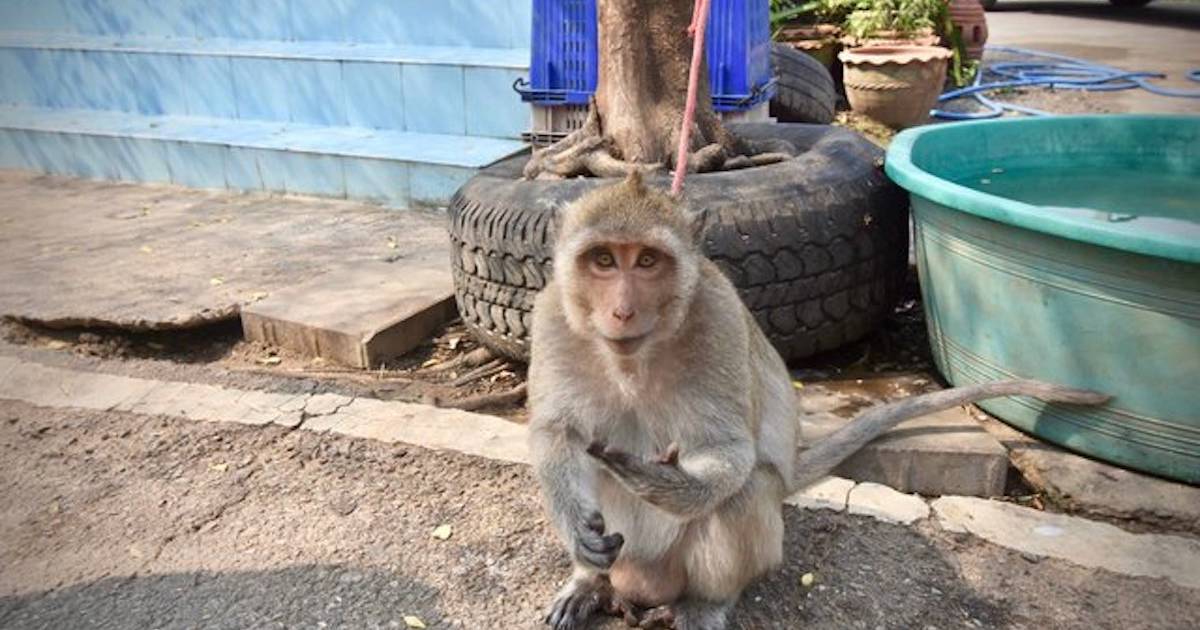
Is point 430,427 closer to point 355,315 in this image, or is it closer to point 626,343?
point 355,315

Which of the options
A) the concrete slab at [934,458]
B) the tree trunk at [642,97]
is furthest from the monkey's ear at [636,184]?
the tree trunk at [642,97]

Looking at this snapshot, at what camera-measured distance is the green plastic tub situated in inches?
118

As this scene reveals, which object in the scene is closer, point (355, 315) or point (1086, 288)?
point (1086, 288)

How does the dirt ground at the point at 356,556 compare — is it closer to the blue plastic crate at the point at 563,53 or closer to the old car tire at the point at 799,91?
the blue plastic crate at the point at 563,53

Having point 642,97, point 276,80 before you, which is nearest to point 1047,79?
point 642,97

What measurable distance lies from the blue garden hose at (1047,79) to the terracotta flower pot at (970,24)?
22cm

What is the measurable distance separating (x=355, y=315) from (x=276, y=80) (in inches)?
165

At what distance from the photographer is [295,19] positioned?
27.1ft

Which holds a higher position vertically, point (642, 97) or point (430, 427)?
point (642, 97)


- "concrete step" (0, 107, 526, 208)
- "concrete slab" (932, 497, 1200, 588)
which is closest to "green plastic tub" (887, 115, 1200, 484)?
"concrete slab" (932, 497, 1200, 588)

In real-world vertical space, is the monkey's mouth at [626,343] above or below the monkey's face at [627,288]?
below

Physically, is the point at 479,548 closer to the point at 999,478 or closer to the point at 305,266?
the point at 999,478

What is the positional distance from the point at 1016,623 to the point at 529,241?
218 cm

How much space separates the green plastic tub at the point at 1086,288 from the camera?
118 inches
